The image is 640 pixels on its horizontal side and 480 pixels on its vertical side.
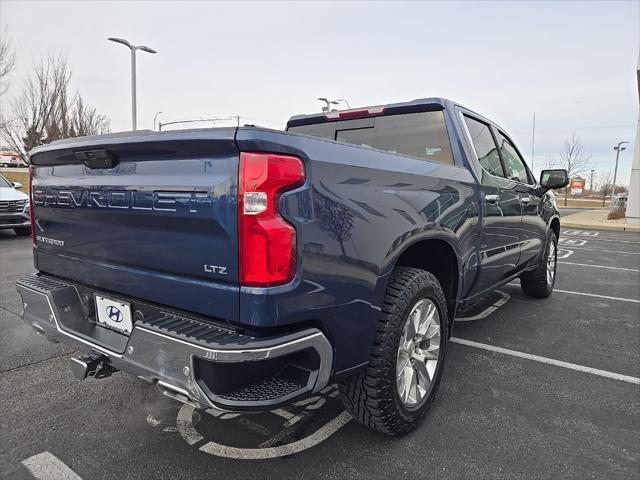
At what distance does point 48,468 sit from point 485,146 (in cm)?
357

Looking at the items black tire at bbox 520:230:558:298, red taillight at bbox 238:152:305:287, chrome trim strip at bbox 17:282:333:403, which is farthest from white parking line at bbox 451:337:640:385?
red taillight at bbox 238:152:305:287

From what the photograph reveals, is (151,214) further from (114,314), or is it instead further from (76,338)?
(76,338)

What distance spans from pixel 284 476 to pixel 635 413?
7.39ft

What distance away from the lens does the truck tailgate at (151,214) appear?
1.74m

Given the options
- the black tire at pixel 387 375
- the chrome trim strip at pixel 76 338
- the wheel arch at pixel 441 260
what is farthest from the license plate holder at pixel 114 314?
the wheel arch at pixel 441 260

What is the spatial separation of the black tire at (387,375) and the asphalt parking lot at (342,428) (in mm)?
179

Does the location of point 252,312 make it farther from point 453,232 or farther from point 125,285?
point 453,232

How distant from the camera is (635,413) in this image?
282 centimetres

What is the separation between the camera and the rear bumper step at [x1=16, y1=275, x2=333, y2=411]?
167 cm

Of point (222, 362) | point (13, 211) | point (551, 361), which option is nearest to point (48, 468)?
point (222, 362)

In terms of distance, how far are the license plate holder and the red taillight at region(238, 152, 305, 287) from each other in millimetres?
815

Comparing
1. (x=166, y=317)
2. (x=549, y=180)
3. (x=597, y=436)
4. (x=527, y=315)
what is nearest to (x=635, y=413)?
(x=597, y=436)

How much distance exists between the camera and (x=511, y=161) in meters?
4.27

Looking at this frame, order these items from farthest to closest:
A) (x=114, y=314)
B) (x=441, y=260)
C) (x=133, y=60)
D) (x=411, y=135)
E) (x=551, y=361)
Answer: (x=133, y=60) < (x=551, y=361) < (x=411, y=135) < (x=441, y=260) < (x=114, y=314)
